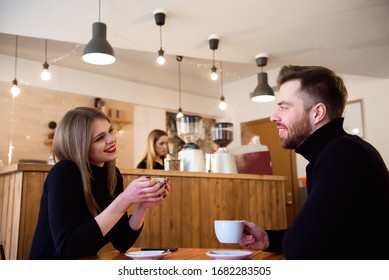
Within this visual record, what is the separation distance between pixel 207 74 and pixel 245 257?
12.0 feet

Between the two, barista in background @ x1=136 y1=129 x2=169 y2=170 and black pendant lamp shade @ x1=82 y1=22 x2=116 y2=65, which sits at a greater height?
black pendant lamp shade @ x1=82 y1=22 x2=116 y2=65

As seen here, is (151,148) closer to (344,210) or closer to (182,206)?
(182,206)

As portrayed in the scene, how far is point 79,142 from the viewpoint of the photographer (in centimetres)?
103

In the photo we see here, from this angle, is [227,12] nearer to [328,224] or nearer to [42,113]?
[328,224]

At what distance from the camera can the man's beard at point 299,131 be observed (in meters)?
0.92

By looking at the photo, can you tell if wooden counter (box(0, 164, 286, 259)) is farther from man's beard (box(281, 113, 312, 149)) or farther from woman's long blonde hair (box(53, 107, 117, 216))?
man's beard (box(281, 113, 312, 149))

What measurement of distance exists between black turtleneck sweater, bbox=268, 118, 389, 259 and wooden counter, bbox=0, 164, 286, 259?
108 cm

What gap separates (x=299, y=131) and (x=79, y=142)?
0.58 m

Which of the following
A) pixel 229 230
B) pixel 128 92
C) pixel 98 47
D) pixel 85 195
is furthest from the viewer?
pixel 128 92

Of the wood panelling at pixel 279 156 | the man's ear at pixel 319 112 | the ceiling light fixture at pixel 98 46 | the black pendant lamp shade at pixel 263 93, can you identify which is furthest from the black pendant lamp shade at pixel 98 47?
the wood panelling at pixel 279 156

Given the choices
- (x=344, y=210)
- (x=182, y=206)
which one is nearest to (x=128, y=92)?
(x=182, y=206)

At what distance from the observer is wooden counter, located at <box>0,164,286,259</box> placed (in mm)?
1415

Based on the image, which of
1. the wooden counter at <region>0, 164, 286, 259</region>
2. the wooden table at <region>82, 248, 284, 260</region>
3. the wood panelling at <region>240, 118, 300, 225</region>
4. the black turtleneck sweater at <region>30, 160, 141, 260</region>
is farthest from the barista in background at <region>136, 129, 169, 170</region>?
the wooden table at <region>82, 248, 284, 260</region>

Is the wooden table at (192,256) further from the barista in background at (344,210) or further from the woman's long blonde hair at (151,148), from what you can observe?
the woman's long blonde hair at (151,148)
